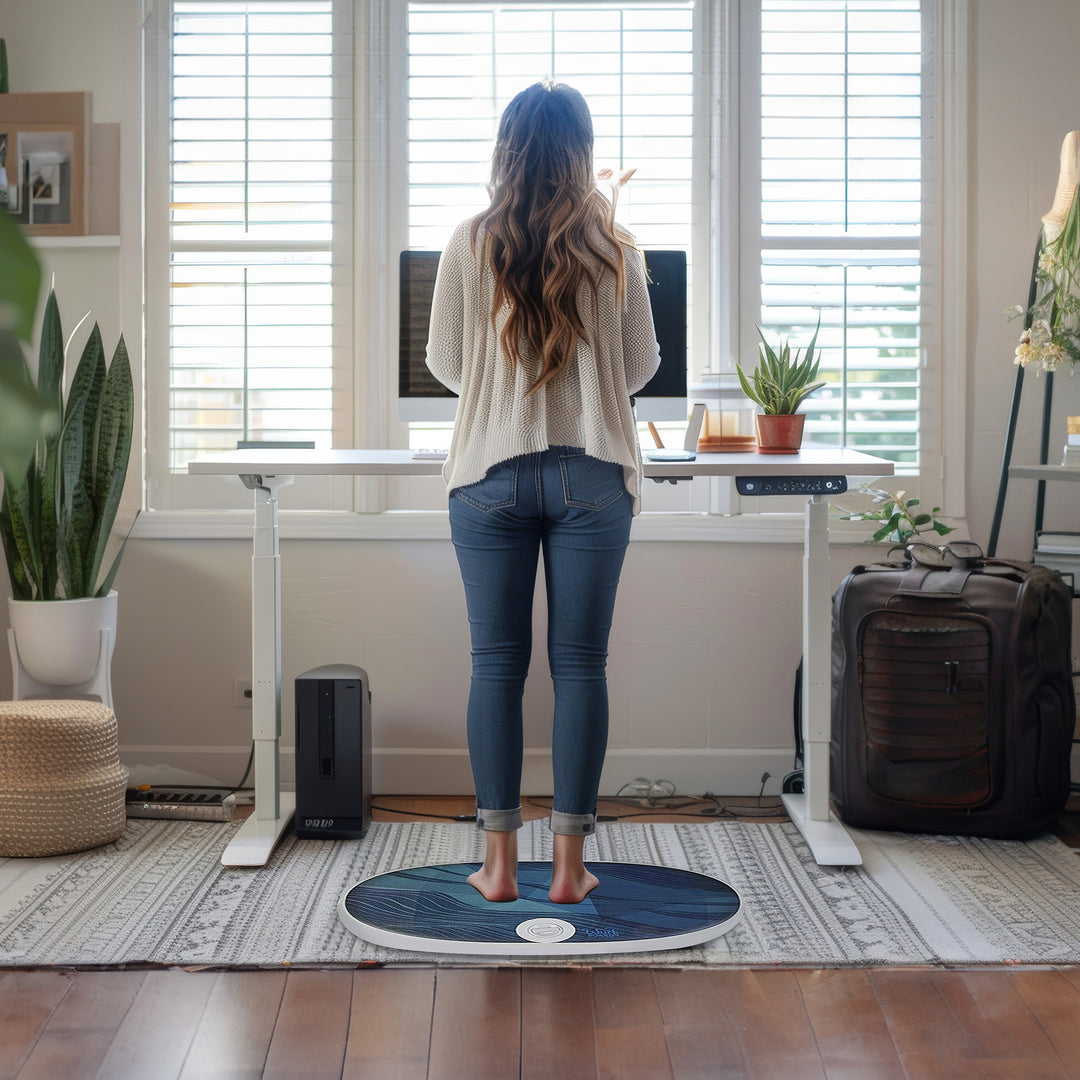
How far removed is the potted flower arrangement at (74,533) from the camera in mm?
2629

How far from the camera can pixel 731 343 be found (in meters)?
2.97

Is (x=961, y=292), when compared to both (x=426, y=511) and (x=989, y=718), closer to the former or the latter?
(x=989, y=718)

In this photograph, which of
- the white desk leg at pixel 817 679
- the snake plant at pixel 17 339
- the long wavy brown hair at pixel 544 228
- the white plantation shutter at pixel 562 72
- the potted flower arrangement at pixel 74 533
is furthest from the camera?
the white plantation shutter at pixel 562 72

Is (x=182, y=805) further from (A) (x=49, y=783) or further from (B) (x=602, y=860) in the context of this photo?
(B) (x=602, y=860)

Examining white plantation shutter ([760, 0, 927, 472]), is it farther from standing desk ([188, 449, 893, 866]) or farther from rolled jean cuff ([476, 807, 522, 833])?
rolled jean cuff ([476, 807, 522, 833])

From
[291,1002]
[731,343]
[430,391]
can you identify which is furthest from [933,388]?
[291,1002]

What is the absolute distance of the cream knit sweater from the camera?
6.14 ft

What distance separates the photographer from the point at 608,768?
3.00m

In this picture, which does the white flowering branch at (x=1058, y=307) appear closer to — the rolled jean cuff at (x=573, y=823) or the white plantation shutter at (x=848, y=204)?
the white plantation shutter at (x=848, y=204)

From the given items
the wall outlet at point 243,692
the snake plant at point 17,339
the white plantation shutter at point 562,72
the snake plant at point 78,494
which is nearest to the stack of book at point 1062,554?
the white plantation shutter at point 562,72

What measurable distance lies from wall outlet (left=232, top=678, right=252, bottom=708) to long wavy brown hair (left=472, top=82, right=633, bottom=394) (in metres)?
1.49

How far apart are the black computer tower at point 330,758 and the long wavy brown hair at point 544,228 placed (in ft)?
3.36

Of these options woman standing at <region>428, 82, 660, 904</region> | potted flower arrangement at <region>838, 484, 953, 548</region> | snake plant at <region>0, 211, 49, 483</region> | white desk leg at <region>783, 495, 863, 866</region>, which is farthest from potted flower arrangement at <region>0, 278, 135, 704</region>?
snake plant at <region>0, 211, 49, 483</region>

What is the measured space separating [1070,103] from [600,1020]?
253 centimetres
